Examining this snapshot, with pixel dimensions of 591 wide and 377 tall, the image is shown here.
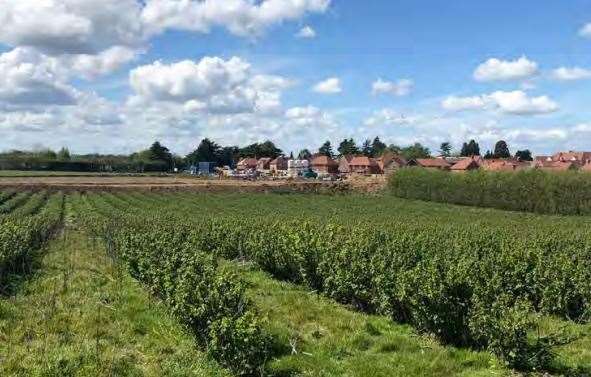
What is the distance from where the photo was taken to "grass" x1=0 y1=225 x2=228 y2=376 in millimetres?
8664

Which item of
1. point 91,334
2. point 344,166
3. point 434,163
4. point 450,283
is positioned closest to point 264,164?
point 344,166

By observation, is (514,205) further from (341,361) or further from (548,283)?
(341,361)

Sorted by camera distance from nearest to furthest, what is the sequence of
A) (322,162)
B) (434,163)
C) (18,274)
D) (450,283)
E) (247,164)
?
(450,283)
(18,274)
(434,163)
(322,162)
(247,164)

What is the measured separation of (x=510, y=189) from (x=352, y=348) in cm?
6232

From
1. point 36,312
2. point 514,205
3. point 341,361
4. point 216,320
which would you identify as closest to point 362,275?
point 341,361

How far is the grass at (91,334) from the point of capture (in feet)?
28.4

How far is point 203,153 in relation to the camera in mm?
185750

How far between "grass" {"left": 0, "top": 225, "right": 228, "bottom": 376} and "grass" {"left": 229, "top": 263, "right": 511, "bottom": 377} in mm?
1597

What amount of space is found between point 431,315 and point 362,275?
2.78 meters

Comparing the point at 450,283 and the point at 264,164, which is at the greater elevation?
the point at 264,164

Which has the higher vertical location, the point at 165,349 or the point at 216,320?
the point at 216,320

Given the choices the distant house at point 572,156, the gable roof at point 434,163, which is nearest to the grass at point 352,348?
the gable roof at point 434,163

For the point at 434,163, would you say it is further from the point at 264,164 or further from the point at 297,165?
the point at 264,164

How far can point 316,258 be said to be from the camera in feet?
51.2
